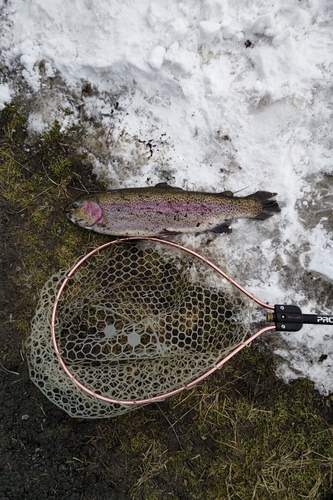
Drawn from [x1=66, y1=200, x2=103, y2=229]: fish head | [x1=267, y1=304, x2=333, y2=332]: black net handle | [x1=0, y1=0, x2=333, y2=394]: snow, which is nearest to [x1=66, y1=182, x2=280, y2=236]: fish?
[x1=66, y1=200, x2=103, y2=229]: fish head

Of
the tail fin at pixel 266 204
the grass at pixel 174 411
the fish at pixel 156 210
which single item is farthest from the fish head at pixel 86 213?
the tail fin at pixel 266 204

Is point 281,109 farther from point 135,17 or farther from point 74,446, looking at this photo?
point 74,446

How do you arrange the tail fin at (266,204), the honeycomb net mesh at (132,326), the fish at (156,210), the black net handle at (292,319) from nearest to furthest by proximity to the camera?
the black net handle at (292,319) < the honeycomb net mesh at (132,326) < the fish at (156,210) < the tail fin at (266,204)

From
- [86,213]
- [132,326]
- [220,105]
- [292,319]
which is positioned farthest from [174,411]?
[220,105]

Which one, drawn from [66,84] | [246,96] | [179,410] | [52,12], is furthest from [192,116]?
[179,410]

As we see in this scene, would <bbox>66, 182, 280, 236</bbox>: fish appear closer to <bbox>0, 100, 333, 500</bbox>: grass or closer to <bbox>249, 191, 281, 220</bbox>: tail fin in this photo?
<bbox>249, 191, 281, 220</bbox>: tail fin

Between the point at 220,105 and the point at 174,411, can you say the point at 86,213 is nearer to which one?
the point at 220,105

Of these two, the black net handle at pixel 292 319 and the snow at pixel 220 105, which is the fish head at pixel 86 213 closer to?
the snow at pixel 220 105
